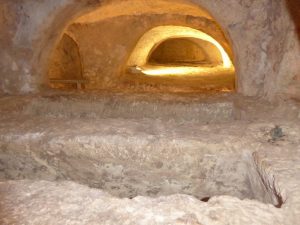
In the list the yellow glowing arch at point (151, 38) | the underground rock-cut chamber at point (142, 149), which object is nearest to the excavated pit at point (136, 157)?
the underground rock-cut chamber at point (142, 149)

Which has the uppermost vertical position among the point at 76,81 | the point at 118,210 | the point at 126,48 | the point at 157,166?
the point at 126,48

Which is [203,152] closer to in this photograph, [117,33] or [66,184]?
Result: [66,184]

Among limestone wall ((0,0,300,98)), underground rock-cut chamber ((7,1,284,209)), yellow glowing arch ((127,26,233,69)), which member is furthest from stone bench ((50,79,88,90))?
limestone wall ((0,0,300,98))

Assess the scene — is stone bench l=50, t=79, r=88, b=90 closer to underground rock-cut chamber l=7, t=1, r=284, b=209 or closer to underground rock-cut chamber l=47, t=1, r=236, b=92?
underground rock-cut chamber l=47, t=1, r=236, b=92

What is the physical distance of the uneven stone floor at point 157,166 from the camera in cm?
146

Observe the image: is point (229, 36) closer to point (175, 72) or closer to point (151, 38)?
point (175, 72)

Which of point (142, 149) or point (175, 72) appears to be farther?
point (175, 72)

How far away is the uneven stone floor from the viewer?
4.78 feet

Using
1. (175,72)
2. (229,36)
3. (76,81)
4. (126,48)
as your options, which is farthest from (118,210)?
(175,72)

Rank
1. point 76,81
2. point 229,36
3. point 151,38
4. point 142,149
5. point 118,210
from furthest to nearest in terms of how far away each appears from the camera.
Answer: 1. point 151,38
2. point 76,81
3. point 229,36
4. point 142,149
5. point 118,210

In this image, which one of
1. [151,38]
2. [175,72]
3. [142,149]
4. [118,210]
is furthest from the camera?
[175,72]

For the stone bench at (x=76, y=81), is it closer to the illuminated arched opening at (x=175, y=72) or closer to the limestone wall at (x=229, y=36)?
the illuminated arched opening at (x=175, y=72)

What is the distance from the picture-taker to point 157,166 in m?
2.57

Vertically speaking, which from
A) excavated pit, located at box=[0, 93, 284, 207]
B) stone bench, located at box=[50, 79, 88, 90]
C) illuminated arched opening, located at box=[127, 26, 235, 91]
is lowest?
excavated pit, located at box=[0, 93, 284, 207]
